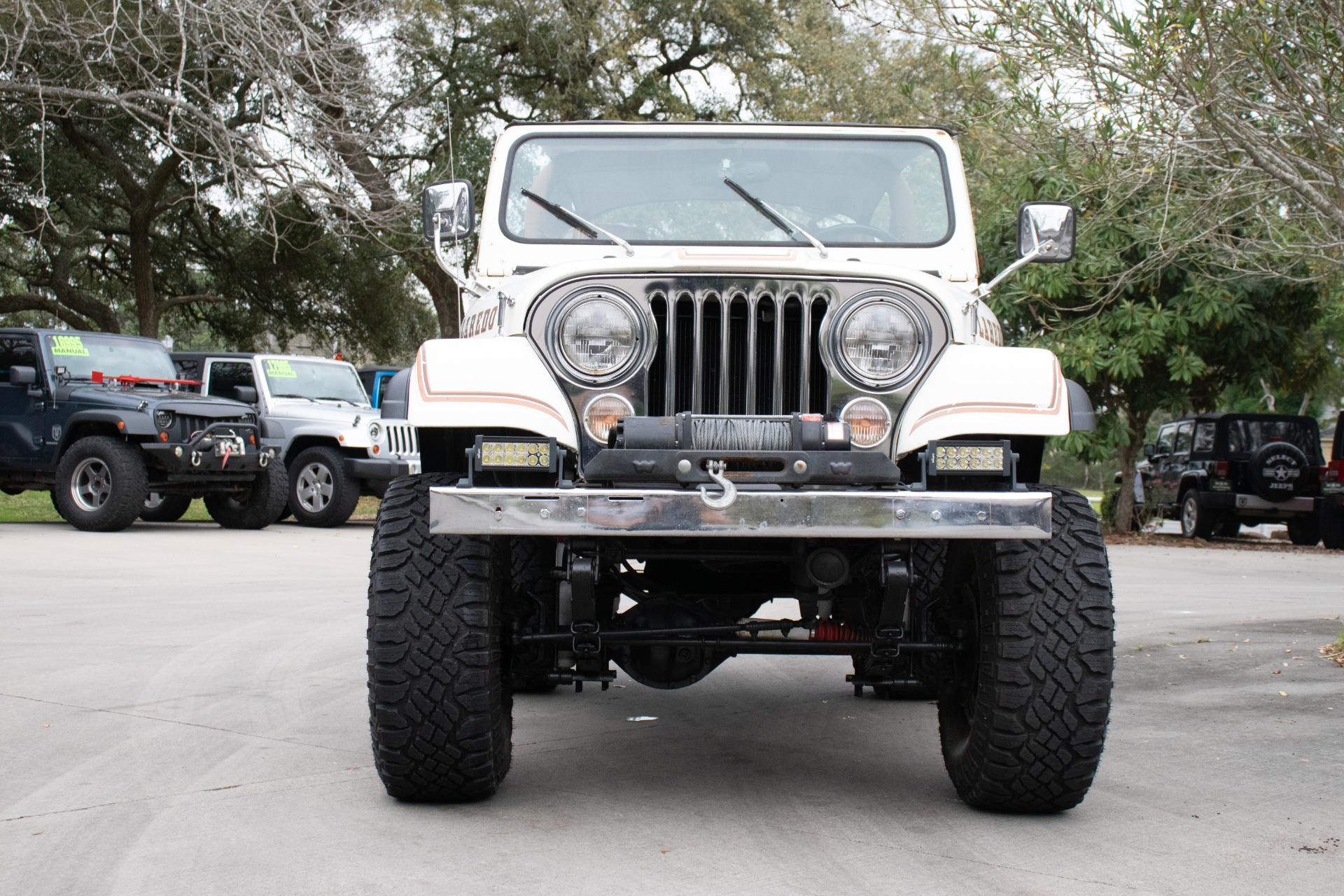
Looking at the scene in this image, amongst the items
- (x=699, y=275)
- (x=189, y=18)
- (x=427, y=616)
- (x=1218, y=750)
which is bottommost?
(x=1218, y=750)

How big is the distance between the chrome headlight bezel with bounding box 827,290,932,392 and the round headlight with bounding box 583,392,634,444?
2.13 ft

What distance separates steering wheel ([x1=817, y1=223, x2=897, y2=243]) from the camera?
5.32 meters

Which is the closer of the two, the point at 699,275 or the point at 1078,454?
the point at 699,275

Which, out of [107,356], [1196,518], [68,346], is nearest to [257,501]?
[107,356]

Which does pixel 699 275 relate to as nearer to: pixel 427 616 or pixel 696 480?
pixel 696 480

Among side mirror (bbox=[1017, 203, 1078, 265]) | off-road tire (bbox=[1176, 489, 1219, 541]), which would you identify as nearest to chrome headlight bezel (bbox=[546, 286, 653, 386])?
side mirror (bbox=[1017, 203, 1078, 265])

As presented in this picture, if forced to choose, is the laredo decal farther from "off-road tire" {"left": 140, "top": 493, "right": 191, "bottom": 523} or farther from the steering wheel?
"off-road tire" {"left": 140, "top": 493, "right": 191, "bottom": 523}

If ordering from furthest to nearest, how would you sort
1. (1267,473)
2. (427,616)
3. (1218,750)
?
(1267,473), (1218,750), (427,616)

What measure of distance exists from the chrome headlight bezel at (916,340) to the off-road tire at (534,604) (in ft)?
3.45

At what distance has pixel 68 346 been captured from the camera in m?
15.6

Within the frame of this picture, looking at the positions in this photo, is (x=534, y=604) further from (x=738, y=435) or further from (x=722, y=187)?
(x=722, y=187)

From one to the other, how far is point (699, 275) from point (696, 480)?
77 cm

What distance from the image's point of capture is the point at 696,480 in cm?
383

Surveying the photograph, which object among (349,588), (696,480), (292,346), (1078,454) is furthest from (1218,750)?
(292,346)
